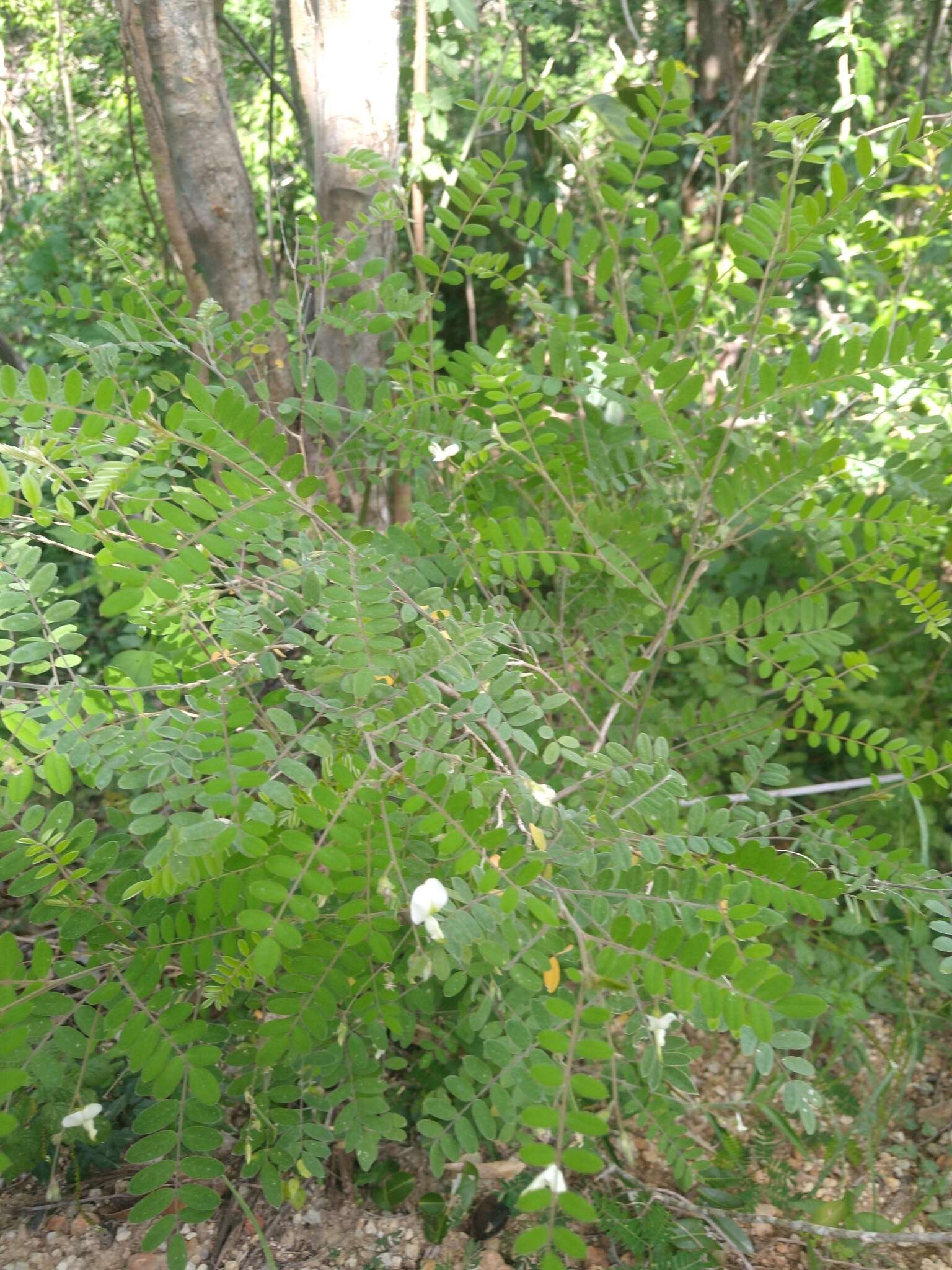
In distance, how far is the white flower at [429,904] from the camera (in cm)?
86

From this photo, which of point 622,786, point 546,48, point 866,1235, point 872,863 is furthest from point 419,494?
point 546,48

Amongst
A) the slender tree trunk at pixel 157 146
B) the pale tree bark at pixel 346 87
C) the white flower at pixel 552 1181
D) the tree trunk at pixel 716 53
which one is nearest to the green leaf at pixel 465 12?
the pale tree bark at pixel 346 87

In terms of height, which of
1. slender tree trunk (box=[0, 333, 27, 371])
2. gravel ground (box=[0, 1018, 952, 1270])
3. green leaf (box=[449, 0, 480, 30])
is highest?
green leaf (box=[449, 0, 480, 30])

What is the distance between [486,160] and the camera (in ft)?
4.81

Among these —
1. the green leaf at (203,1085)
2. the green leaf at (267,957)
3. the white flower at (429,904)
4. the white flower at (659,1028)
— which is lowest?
the green leaf at (203,1085)

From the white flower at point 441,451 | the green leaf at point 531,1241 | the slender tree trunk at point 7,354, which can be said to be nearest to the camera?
the green leaf at point 531,1241

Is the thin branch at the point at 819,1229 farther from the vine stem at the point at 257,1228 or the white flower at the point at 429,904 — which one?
the white flower at the point at 429,904

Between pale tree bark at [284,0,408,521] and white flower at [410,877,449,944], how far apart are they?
96 centimetres

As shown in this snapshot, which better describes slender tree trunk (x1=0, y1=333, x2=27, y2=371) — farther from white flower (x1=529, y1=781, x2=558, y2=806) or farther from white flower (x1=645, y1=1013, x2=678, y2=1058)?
white flower (x1=645, y1=1013, x2=678, y2=1058)

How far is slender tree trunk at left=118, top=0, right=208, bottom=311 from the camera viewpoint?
166 cm

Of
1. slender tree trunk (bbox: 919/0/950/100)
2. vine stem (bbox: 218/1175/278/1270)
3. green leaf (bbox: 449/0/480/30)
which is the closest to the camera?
vine stem (bbox: 218/1175/278/1270)

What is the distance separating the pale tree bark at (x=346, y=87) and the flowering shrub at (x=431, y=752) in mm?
238

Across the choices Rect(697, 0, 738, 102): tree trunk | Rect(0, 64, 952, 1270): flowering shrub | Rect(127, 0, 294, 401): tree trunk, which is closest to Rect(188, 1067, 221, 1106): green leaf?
Rect(0, 64, 952, 1270): flowering shrub

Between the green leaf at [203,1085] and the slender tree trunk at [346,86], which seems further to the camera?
the slender tree trunk at [346,86]
